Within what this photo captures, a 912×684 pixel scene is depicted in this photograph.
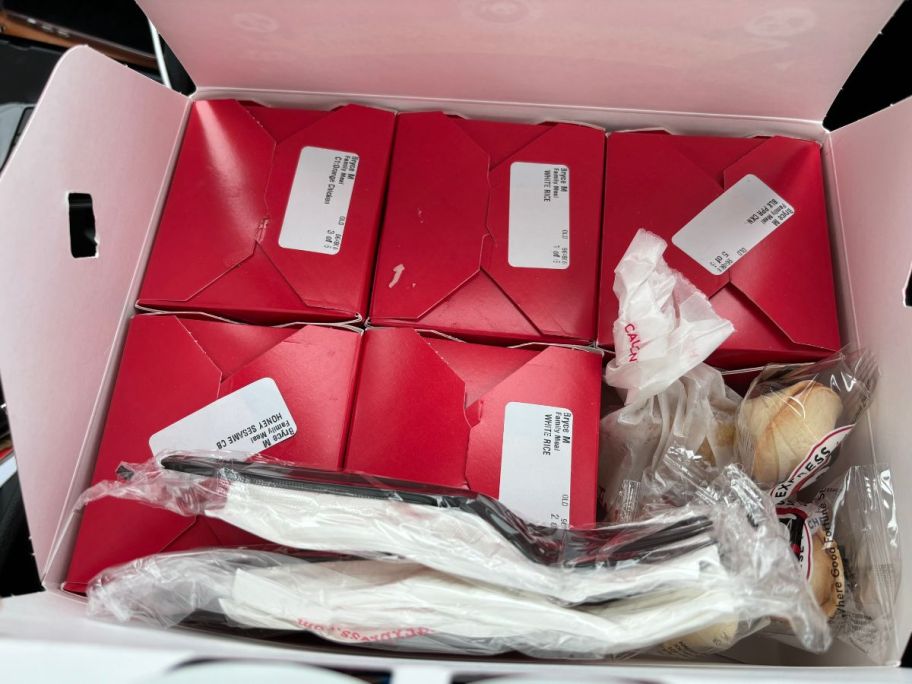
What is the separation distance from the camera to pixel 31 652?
423 mm

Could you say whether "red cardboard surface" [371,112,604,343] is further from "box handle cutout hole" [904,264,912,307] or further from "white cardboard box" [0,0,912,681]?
"box handle cutout hole" [904,264,912,307]

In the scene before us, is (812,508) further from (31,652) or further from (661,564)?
(31,652)

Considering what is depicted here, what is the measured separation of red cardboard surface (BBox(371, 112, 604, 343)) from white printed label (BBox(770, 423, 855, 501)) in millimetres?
213

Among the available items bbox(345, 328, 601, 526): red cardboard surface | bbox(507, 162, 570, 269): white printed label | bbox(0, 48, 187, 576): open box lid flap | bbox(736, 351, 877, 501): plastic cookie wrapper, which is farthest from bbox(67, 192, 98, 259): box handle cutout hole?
bbox(736, 351, 877, 501): plastic cookie wrapper

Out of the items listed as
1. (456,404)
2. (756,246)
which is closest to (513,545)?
(456,404)

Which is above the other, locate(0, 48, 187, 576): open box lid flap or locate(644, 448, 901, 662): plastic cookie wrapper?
locate(0, 48, 187, 576): open box lid flap

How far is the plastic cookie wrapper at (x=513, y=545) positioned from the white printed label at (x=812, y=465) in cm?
12

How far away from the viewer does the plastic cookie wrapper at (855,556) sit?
0.60 m

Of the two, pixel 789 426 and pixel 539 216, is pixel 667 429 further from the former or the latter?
pixel 539 216

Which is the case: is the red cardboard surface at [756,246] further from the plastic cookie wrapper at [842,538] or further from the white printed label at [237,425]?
the white printed label at [237,425]

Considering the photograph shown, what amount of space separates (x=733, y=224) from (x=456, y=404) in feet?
1.11

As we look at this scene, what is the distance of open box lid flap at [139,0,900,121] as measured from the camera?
0.70 metres

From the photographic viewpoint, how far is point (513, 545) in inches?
19.4

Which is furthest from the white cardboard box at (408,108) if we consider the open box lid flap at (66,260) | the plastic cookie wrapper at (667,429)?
the plastic cookie wrapper at (667,429)
